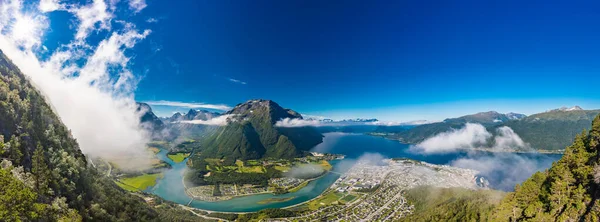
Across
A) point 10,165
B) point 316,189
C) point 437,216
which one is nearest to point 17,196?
point 10,165

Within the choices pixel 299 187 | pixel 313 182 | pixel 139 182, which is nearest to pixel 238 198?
pixel 299 187

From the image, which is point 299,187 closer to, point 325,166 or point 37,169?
point 325,166

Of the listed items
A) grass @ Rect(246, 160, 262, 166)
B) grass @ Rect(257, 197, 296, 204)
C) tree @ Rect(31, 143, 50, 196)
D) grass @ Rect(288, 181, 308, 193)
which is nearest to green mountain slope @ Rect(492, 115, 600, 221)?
tree @ Rect(31, 143, 50, 196)

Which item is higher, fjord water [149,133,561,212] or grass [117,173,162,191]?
grass [117,173,162,191]

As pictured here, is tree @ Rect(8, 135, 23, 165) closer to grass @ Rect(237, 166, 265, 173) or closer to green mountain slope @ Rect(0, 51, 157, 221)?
green mountain slope @ Rect(0, 51, 157, 221)

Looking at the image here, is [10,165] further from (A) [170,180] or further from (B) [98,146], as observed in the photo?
(B) [98,146]

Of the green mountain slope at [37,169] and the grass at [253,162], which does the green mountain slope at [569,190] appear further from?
the grass at [253,162]
